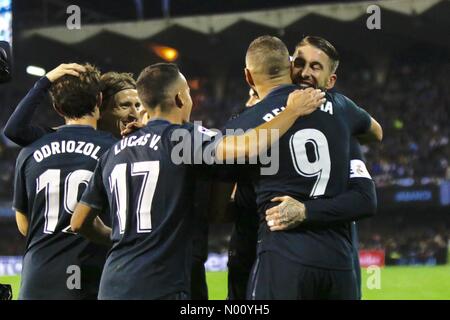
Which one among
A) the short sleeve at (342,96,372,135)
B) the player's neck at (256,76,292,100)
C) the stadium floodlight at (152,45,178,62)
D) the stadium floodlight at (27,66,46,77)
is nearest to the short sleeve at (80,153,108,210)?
the player's neck at (256,76,292,100)

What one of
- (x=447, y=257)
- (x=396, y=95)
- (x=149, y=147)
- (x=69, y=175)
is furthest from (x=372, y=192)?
(x=396, y=95)

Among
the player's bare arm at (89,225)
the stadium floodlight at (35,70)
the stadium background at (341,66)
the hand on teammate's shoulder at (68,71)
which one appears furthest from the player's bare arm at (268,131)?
the stadium floodlight at (35,70)

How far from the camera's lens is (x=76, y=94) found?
15.3 feet

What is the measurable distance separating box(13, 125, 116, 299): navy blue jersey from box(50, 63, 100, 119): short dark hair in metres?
0.11

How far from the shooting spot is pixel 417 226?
95.8 feet

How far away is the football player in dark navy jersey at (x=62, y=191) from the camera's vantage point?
14.9 ft

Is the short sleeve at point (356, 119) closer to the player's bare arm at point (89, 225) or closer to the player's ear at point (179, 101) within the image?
the player's ear at point (179, 101)

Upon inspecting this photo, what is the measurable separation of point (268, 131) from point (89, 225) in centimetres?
120

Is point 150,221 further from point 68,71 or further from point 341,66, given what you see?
point 341,66

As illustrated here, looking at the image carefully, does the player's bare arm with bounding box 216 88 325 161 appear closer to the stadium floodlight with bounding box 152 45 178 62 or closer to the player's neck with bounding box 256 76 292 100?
the player's neck with bounding box 256 76 292 100

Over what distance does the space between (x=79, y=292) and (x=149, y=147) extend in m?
1.14

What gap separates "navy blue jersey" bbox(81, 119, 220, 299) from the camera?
386 centimetres
